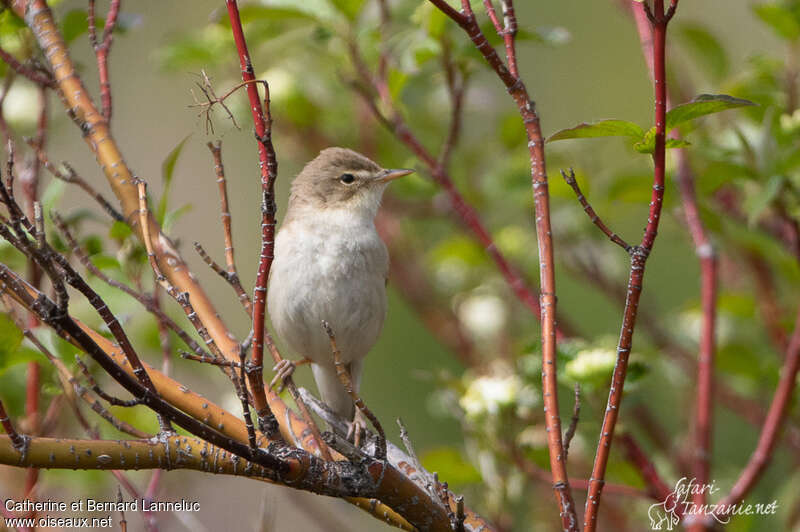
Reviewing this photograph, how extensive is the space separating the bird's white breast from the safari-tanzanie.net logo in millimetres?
1137

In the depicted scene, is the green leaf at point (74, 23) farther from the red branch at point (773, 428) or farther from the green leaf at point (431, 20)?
the red branch at point (773, 428)

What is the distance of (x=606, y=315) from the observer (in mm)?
4711

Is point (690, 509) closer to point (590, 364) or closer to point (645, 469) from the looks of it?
point (645, 469)

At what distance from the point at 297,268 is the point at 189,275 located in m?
1.04

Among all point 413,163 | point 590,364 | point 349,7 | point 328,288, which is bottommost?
point 590,364

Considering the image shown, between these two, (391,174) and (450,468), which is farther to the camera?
(391,174)

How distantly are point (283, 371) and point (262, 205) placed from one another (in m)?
0.79

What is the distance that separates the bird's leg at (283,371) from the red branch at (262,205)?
0.75ft

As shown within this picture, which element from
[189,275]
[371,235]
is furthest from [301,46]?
[189,275]

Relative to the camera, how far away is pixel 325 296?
2906 millimetres

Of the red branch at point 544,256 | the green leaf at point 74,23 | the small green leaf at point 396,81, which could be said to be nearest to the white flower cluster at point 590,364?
the red branch at point 544,256

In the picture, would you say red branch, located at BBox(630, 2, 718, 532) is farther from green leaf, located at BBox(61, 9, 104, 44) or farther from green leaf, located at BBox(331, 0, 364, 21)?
green leaf, located at BBox(61, 9, 104, 44)

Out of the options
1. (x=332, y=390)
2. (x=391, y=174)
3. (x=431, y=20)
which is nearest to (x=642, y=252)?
(x=431, y=20)

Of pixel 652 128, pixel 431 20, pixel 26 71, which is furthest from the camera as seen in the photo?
pixel 431 20
